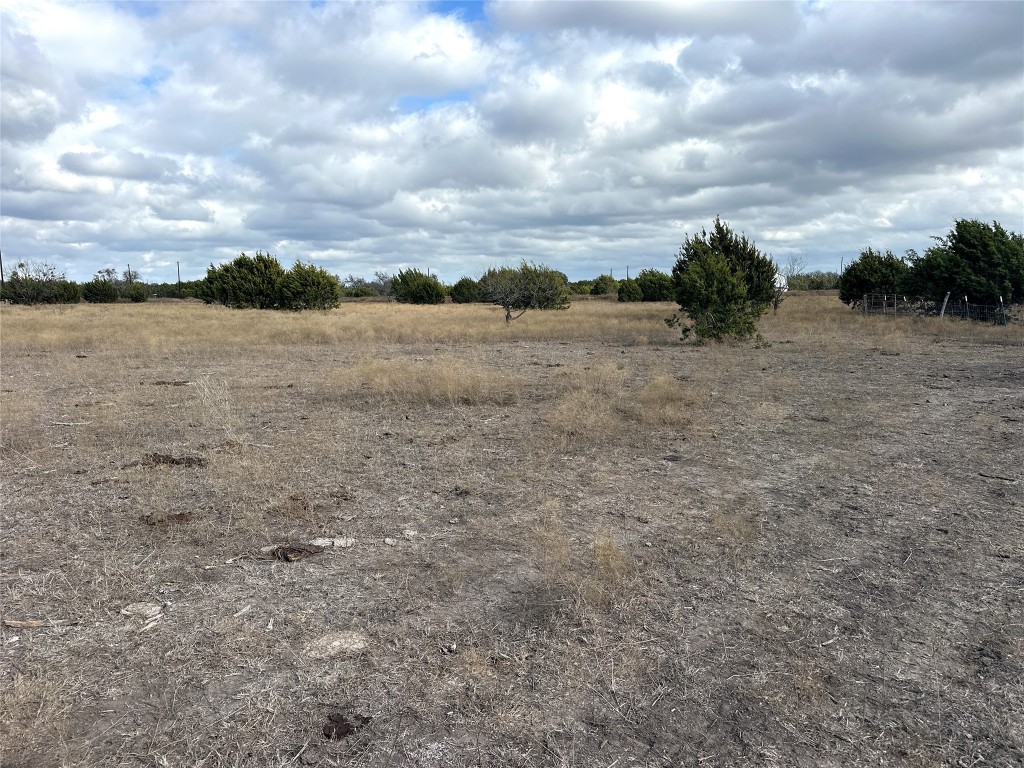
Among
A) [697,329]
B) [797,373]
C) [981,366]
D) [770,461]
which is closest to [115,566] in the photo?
[770,461]

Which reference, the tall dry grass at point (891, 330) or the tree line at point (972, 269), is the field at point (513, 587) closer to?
the tall dry grass at point (891, 330)

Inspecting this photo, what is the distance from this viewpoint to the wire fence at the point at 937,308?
911 inches

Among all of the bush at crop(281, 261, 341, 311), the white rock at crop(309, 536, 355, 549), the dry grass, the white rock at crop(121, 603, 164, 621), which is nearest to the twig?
the white rock at crop(309, 536, 355, 549)

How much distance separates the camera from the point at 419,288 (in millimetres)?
56188

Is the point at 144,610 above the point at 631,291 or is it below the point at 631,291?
below

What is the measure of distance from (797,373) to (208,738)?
11.8m

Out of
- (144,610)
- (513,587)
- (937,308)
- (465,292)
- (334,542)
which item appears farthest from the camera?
(465,292)

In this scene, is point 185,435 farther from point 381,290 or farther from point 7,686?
point 381,290

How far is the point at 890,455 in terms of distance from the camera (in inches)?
255

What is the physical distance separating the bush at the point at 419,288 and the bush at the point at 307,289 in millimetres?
14784

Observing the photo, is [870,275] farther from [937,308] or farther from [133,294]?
[133,294]

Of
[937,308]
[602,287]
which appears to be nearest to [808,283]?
[602,287]

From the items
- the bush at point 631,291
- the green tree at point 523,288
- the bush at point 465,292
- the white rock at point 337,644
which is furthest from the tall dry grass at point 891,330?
the bush at point 465,292

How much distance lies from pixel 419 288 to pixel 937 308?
3866cm
